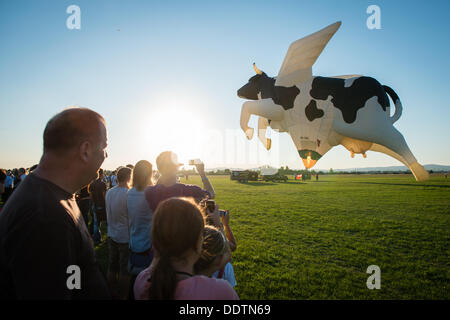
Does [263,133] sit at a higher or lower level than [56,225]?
higher

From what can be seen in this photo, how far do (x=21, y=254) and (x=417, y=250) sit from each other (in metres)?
6.09

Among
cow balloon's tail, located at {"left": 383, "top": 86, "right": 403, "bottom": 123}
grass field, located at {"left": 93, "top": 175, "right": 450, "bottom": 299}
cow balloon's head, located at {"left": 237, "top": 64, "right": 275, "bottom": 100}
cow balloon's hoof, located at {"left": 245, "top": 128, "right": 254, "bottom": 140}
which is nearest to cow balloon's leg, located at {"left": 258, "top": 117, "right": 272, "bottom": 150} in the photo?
cow balloon's hoof, located at {"left": 245, "top": 128, "right": 254, "bottom": 140}

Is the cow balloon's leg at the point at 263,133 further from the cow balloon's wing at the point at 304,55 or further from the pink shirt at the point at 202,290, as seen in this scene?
the pink shirt at the point at 202,290

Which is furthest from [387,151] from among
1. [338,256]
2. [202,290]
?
[338,256]

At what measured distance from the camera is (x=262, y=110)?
5.98 feet

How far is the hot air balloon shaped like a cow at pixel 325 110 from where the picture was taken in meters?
1.47

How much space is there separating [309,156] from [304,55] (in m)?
0.78

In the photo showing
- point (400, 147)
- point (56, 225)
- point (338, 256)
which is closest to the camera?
point (56, 225)

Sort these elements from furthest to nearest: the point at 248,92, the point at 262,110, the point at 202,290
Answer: the point at 248,92, the point at 262,110, the point at 202,290

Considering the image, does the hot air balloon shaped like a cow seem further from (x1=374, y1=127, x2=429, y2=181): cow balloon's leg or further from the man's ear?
the man's ear

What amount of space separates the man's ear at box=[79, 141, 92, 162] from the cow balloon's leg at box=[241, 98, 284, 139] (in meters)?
1.24

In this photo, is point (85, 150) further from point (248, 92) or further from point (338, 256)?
point (338, 256)

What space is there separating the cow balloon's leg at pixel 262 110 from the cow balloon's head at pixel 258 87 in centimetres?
10

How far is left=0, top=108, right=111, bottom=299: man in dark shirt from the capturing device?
746 mm
